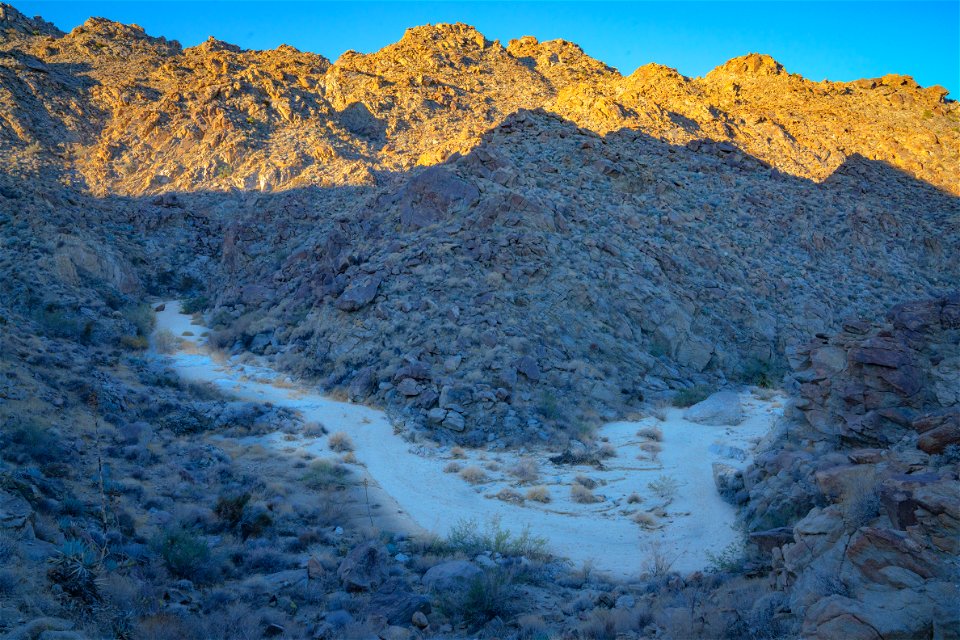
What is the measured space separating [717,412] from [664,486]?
17.1 feet

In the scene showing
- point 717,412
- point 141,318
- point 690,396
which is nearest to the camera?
point 717,412

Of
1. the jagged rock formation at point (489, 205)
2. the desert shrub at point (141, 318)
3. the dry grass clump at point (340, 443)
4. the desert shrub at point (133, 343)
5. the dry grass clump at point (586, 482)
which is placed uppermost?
the jagged rock formation at point (489, 205)

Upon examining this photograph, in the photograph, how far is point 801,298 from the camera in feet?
82.7

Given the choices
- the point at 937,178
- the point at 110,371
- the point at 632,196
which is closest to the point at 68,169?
the point at 110,371

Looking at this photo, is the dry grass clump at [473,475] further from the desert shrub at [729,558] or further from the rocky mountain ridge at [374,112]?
the rocky mountain ridge at [374,112]

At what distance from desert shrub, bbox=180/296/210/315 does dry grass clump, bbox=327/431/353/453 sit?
16522mm

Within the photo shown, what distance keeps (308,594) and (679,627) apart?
13.5 ft

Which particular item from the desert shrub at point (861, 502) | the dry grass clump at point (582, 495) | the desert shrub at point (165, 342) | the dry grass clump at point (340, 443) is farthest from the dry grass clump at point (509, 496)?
the desert shrub at point (165, 342)

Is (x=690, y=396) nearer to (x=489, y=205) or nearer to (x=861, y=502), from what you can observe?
(x=489, y=205)

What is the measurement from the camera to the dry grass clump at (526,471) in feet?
42.2

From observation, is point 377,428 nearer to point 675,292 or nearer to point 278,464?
point 278,464

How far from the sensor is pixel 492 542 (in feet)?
31.6

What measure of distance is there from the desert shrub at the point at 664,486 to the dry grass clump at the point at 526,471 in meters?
2.31

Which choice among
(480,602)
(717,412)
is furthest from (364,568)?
(717,412)
